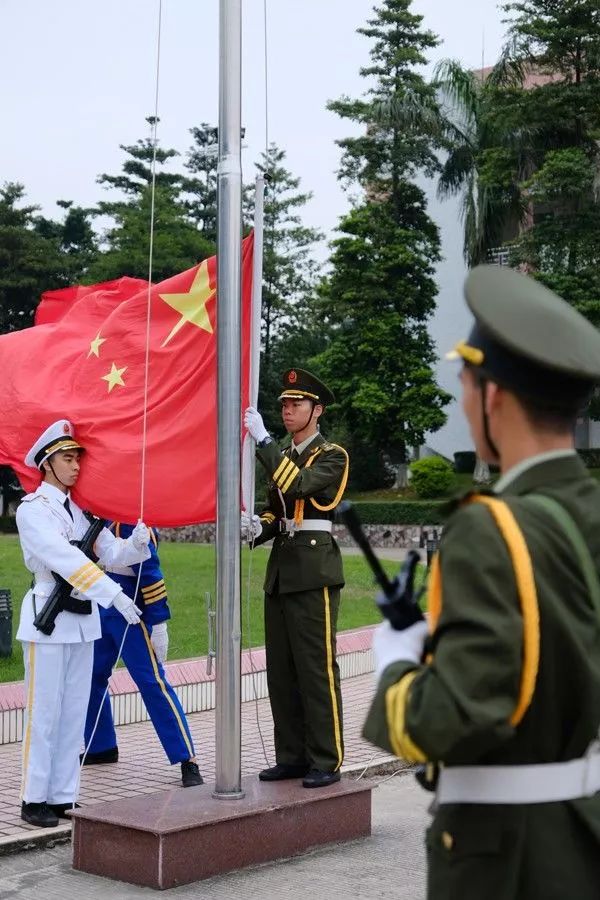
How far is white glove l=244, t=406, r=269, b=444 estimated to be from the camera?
244 inches

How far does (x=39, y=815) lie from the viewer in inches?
259

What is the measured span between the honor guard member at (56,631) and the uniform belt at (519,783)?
4.37 m

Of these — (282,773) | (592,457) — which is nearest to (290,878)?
→ (282,773)

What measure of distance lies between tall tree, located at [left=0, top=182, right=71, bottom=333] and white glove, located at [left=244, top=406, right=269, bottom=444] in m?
41.0

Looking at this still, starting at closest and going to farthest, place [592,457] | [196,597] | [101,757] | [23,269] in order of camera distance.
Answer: [101,757]
[196,597]
[592,457]
[23,269]

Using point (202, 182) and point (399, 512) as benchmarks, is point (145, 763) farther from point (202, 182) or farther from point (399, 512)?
point (202, 182)

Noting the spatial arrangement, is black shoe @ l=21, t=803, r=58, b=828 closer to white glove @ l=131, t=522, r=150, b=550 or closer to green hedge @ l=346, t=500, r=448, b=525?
white glove @ l=131, t=522, r=150, b=550

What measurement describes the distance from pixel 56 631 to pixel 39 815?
3.12 feet

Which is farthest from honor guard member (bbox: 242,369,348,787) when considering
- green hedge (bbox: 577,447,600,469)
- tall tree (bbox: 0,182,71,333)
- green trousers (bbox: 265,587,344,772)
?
tall tree (bbox: 0,182,71,333)

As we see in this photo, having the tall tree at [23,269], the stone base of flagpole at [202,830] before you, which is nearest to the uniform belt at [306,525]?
the stone base of flagpole at [202,830]

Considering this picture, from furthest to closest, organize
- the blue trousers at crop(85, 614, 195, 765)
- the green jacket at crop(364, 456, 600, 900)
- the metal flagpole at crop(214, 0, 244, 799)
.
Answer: the blue trousers at crop(85, 614, 195, 765) < the metal flagpole at crop(214, 0, 244, 799) < the green jacket at crop(364, 456, 600, 900)

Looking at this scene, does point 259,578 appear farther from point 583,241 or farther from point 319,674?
point 583,241

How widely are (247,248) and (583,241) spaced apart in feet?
93.3

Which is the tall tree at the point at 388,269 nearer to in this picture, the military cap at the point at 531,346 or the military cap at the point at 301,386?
the military cap at the point at 301,386
